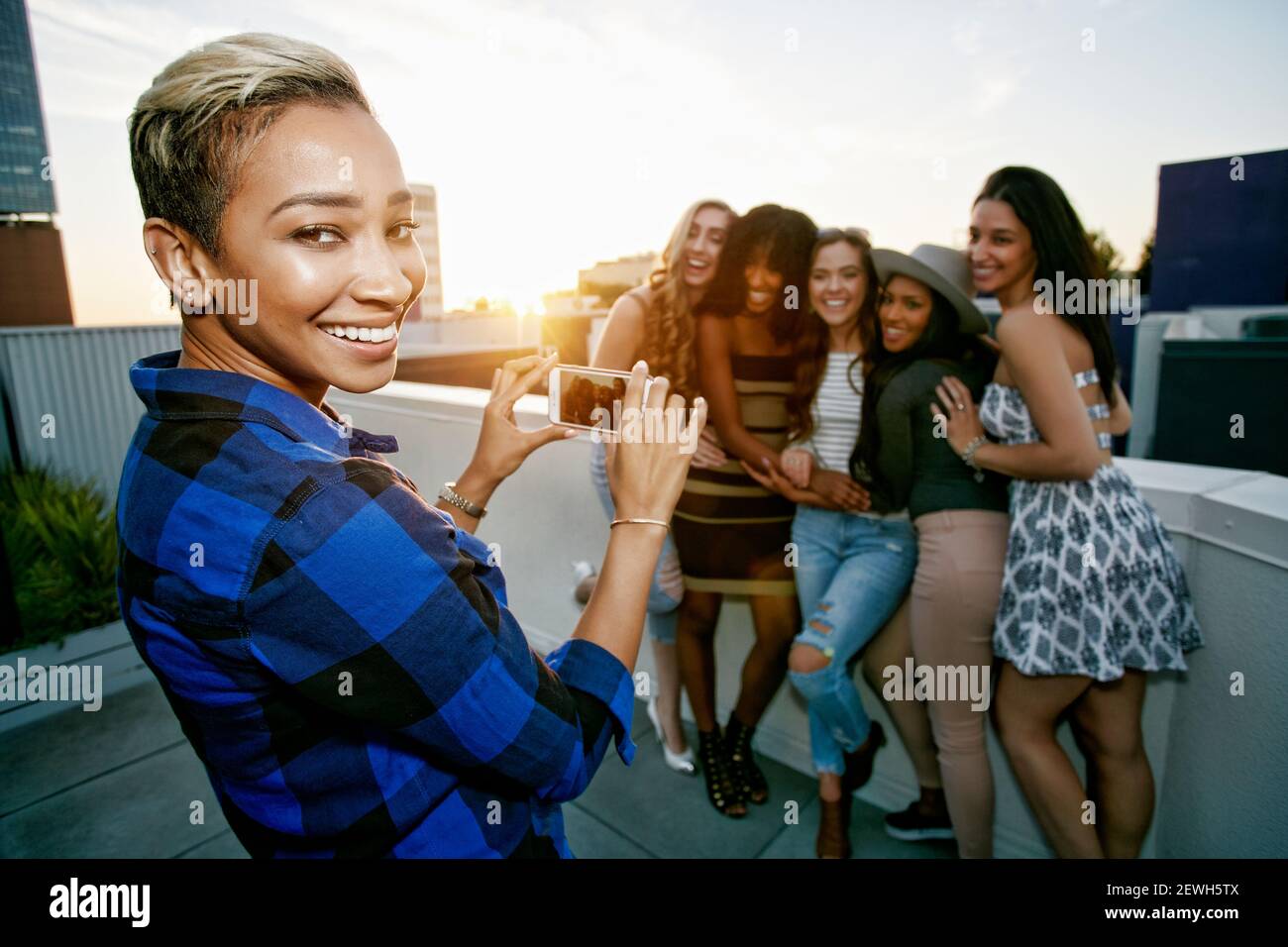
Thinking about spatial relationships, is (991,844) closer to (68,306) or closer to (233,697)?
(233,697)

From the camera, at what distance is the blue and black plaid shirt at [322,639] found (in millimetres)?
721

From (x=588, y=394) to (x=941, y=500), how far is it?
48.7 inches

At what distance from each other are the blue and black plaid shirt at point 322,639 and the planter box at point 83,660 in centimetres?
344

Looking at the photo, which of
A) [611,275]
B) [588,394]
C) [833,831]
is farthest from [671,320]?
[611,275]

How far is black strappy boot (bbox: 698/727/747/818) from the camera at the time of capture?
109 inches

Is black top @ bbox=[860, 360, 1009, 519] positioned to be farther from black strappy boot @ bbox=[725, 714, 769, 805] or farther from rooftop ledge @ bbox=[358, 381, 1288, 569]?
black strappy boot @ bbox=[725, 714, 769, 805]

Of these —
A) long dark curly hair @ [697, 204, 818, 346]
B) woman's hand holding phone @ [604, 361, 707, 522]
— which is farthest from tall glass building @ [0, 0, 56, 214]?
woman's hand holding phone @ [604, 361, 707, 522]

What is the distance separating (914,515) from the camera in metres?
2.23

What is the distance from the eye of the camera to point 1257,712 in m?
1.70

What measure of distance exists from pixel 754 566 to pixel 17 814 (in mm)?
3252

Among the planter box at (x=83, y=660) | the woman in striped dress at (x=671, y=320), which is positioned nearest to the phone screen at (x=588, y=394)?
the woman in striped dress at (x=671, y=320)

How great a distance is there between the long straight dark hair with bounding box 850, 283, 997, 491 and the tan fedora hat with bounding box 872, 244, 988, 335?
0.03 m

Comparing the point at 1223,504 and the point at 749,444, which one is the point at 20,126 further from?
the point at 1223,504

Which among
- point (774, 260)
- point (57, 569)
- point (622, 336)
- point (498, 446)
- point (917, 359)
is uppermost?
point (774, 260)
